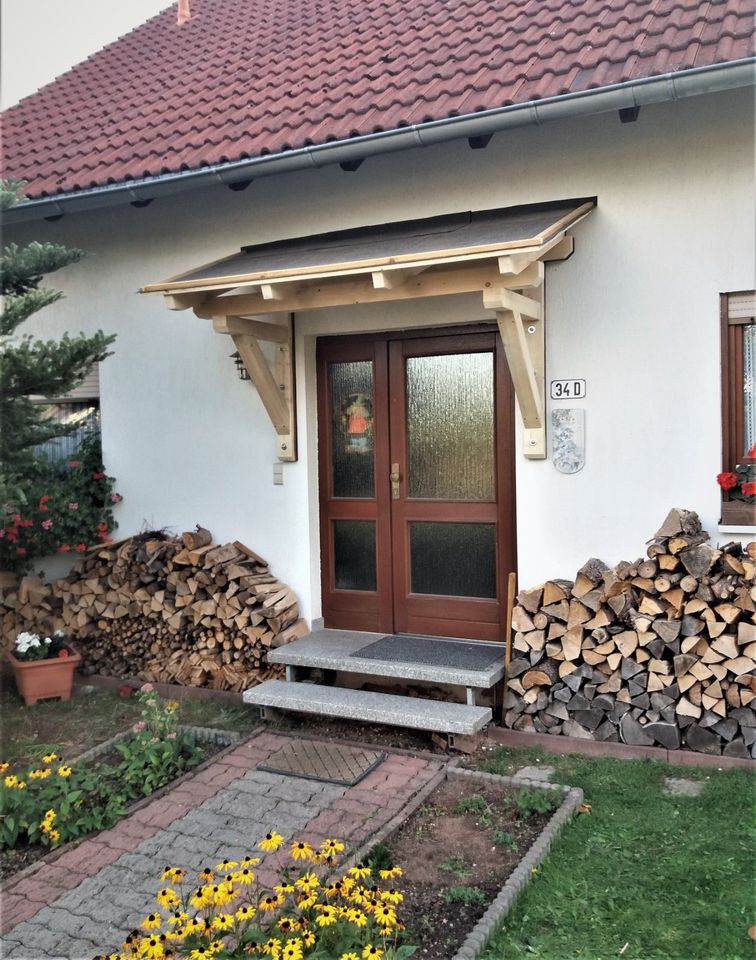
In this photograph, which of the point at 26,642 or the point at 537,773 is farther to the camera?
the point at 26,642

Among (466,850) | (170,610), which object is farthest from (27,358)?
(466,850)

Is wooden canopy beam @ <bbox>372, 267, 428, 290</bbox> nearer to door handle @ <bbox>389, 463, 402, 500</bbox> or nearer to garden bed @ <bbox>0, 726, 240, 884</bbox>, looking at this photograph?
door handle @ <bbox>389, 463, 402, 500</bbox>

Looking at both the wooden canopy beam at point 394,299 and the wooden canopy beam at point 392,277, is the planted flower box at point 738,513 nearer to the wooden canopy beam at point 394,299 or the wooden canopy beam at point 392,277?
the wooden canopy beam at point 394,299

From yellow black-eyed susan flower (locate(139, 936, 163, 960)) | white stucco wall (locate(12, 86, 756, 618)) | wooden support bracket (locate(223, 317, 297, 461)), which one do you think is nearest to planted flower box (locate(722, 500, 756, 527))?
white stucco wall (locate(12, 86, 756, 618))

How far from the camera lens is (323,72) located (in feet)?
21.6

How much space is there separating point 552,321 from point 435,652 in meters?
2.38

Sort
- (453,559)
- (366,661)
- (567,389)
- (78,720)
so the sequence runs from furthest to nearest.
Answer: (453,559) → (78,720) → (366,661) → (567,389)

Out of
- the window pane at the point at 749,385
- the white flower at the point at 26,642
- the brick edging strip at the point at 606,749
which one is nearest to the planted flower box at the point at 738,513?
the window pane at the point at 749,385

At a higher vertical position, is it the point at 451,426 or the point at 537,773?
the point at 451,426

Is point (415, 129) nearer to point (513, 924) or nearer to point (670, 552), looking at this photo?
point (670, 552)

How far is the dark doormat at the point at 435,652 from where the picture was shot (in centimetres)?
559

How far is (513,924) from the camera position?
3438 millimetres

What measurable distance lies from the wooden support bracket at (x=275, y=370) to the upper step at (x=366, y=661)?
1407 millimetres

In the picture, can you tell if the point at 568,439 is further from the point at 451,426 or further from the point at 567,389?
the point at 451,426
